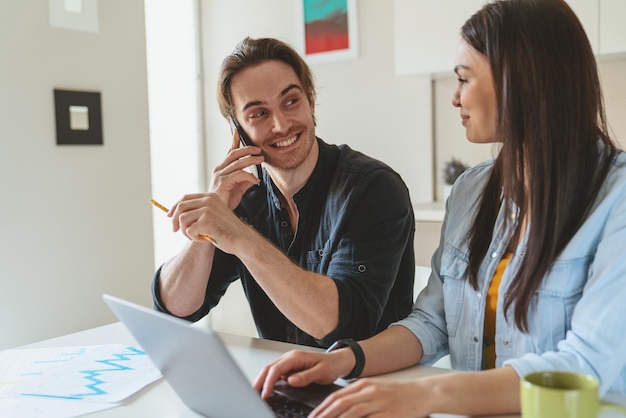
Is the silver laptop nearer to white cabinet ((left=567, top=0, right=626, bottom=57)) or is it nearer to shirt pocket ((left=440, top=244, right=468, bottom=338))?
shirt pocket ((left=440, top=244, right=468, bottom=338))

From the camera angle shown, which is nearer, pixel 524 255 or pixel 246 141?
pixel 524 255

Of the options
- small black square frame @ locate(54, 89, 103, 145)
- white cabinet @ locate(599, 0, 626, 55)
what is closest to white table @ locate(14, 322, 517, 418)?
small black square frame @ locate(54, 89, 103, 145)

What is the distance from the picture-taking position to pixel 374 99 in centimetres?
322

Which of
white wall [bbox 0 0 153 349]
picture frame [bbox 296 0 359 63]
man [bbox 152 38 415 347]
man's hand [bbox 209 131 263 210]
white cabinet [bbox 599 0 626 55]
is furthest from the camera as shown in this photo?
picture frame [bbox 296 0 359 63]

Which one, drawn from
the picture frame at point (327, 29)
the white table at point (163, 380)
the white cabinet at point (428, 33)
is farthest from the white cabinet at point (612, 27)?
the white table at point (163, 380)

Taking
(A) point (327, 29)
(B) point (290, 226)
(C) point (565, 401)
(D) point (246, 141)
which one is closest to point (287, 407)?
(C) point (565, 401)

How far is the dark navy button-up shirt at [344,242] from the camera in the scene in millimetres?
1479

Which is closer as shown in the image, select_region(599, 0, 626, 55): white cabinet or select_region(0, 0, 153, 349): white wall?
select_region(599, 0, 626, 55): white cabinet

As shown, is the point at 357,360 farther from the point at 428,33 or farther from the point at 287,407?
the point at 428,33

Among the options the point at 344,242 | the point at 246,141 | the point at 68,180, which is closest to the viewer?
the point at 344,242

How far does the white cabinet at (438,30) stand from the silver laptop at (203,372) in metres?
1.82

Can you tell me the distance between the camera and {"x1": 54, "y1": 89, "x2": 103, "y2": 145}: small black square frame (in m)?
2.47

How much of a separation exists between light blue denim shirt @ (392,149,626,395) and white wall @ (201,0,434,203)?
1683mm

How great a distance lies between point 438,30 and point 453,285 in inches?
63.1
